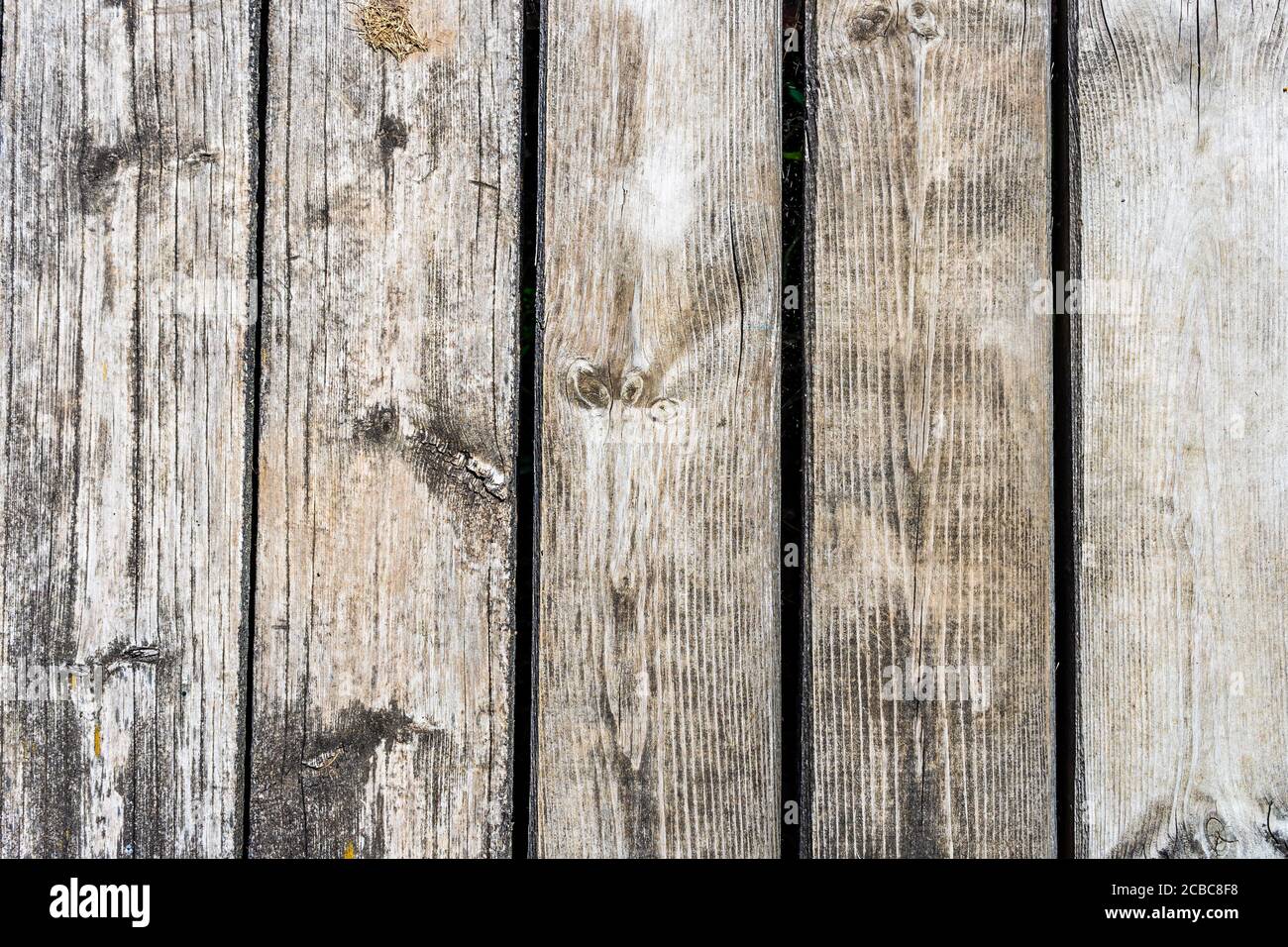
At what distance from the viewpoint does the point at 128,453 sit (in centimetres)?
161

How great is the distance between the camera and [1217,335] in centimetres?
161

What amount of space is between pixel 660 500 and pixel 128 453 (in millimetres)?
941

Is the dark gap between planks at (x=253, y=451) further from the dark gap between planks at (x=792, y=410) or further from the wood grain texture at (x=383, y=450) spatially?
the dark gap between planks at (x=792, y=410)

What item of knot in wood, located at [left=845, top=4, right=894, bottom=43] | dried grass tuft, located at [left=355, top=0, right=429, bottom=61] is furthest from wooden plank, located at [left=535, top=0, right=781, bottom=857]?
dried grass tuft, located at [left=355, top=0, right=429, bottom=61]

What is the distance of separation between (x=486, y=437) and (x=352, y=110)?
625 mm

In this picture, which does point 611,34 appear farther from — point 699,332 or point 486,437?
point 486,437

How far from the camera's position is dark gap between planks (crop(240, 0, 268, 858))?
161 centimetres

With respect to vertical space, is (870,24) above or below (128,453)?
above

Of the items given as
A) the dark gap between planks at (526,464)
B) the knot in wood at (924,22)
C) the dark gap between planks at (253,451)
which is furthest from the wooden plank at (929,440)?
the dark gap between planks at (253,451)

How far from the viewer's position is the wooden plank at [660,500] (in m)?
1.60

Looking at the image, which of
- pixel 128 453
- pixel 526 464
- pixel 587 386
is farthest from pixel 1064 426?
pixel 128 453

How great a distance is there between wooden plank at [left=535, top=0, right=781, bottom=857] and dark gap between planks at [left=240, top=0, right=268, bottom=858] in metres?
0.51

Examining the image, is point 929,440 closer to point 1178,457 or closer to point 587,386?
point 1178,457

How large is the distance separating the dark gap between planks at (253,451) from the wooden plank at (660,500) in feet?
1.66
